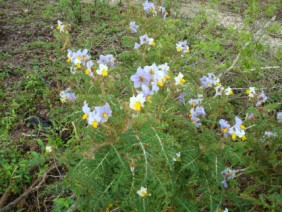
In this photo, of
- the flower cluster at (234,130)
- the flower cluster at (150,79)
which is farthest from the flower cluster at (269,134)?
the flower cluster at (150,79)

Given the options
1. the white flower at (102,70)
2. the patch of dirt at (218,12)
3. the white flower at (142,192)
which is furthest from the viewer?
the patch of dirt at (218,12)

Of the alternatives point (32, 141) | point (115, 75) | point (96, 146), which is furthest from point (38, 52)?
point (96, 146)

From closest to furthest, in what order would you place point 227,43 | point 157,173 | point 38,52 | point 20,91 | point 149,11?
point 157,173 < point 149,11 < point 20,91 < point 38,52 < point 227,43

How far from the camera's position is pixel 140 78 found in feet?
5.68

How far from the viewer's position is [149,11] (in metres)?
3.21

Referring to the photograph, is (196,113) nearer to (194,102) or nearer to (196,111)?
(196,111)

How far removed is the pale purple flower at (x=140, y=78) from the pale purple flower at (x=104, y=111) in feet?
0.84

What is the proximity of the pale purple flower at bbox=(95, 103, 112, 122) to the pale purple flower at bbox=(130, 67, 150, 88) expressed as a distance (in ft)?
0.84

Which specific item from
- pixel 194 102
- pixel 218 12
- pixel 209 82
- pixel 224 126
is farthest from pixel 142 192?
pixel 218 12

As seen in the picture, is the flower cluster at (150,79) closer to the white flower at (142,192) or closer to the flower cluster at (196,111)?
the flower cluster at (196,111)

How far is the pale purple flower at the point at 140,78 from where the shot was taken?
1.70 m

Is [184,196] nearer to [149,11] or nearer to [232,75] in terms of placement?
[149,11]

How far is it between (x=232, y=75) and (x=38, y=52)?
8.86 feet

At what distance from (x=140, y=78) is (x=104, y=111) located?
0.32 meters
